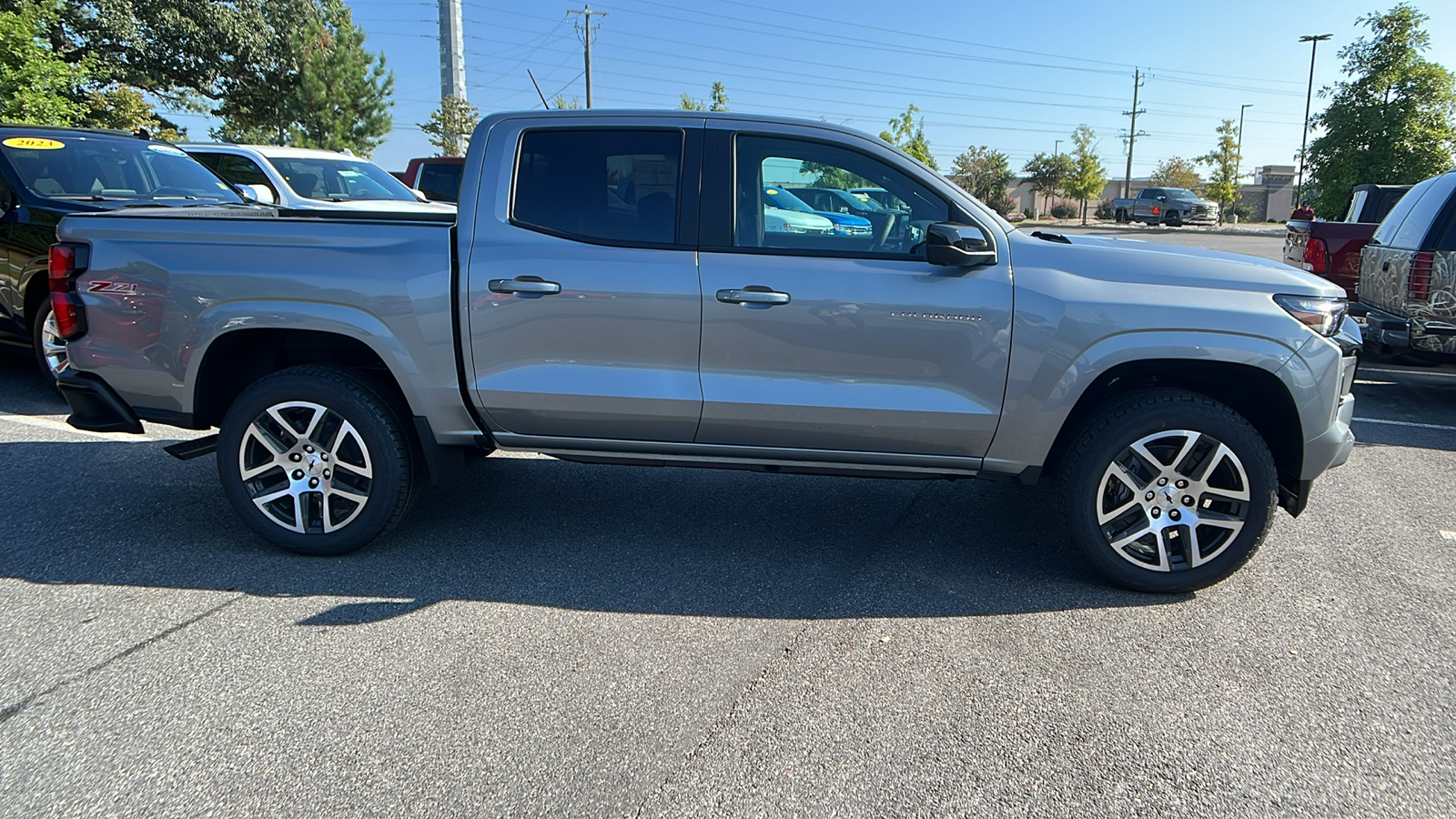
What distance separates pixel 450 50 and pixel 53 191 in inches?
1338

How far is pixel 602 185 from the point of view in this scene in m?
4.12

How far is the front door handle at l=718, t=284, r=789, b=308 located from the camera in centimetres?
388

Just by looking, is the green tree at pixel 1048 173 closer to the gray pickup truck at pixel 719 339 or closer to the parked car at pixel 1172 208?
the parked car at pixel 1172 208

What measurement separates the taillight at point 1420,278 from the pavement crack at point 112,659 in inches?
318

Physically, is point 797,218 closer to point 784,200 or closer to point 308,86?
point 784,200

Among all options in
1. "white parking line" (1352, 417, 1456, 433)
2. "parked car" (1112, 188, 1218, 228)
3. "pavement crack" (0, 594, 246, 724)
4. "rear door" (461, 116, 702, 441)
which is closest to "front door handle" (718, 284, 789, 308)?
"rear door" (461, 116, 702, 441)

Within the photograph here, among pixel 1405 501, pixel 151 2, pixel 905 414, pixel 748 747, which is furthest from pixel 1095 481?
→ pixel 151 2

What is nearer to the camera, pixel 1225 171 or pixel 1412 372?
pixel 1412 372

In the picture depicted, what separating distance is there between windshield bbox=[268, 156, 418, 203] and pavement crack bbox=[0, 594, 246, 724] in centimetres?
831

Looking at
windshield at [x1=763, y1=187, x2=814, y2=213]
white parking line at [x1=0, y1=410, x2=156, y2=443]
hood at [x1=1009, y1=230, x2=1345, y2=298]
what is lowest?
white parking line at [x1=0, y1=410, x2=156, y2=443]

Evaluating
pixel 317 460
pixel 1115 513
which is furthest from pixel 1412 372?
pixel 317 460

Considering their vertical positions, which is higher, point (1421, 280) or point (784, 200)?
point (784, 200)

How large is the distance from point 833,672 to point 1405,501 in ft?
13.0

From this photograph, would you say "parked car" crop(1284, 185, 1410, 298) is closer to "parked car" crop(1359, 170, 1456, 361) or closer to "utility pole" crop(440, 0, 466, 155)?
"parked car" crop(1359, 170, 1456, 361)
